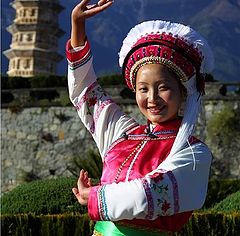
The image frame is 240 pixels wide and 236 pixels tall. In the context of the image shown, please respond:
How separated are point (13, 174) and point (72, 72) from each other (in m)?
14.7

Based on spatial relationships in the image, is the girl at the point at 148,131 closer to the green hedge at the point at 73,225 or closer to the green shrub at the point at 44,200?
the green hedge at the point at 73,225

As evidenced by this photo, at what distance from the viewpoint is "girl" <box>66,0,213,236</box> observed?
246cm

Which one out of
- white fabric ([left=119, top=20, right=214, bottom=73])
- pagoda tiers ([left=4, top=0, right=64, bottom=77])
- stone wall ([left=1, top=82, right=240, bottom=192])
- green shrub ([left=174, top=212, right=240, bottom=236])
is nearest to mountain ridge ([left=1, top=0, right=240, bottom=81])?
pagoda tiers ([left=4, top=0, right=64, bottom=77])

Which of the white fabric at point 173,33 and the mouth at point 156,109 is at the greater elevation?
the white fabric at point 173,33

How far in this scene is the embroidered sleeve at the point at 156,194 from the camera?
2424 millimetres

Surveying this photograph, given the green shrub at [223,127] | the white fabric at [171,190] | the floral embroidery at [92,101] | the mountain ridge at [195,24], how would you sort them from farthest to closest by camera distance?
the mountain ridge at [195,24] < the green shrub at [223,127] < the floral embroidery at [92,101] < the white fabric at [171,190]

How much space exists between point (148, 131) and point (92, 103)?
0.38m

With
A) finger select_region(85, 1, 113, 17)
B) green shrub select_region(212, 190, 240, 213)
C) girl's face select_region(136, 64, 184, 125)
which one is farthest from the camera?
green shrub select_region(212, 190, 240, 213)

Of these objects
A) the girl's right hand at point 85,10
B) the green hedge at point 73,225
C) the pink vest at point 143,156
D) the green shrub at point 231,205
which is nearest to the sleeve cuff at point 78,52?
the girl's right hand at point 85,10

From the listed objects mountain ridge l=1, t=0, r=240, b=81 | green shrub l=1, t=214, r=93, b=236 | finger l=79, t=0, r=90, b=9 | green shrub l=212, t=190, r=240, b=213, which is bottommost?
green shrub l=1, t=214, r=93, b=236

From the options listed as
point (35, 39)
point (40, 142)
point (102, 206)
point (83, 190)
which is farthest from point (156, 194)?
point (35, 39)

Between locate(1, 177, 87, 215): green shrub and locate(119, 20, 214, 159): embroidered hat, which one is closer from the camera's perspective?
locate(119, 20, 214, 159): embroidered hat

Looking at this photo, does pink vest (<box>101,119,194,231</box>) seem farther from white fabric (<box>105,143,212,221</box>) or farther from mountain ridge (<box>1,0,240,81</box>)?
mountain ridge (<box>1,0,240,81</box>)

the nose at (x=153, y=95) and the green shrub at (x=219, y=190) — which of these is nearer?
the nose at (x=153, y=95)
